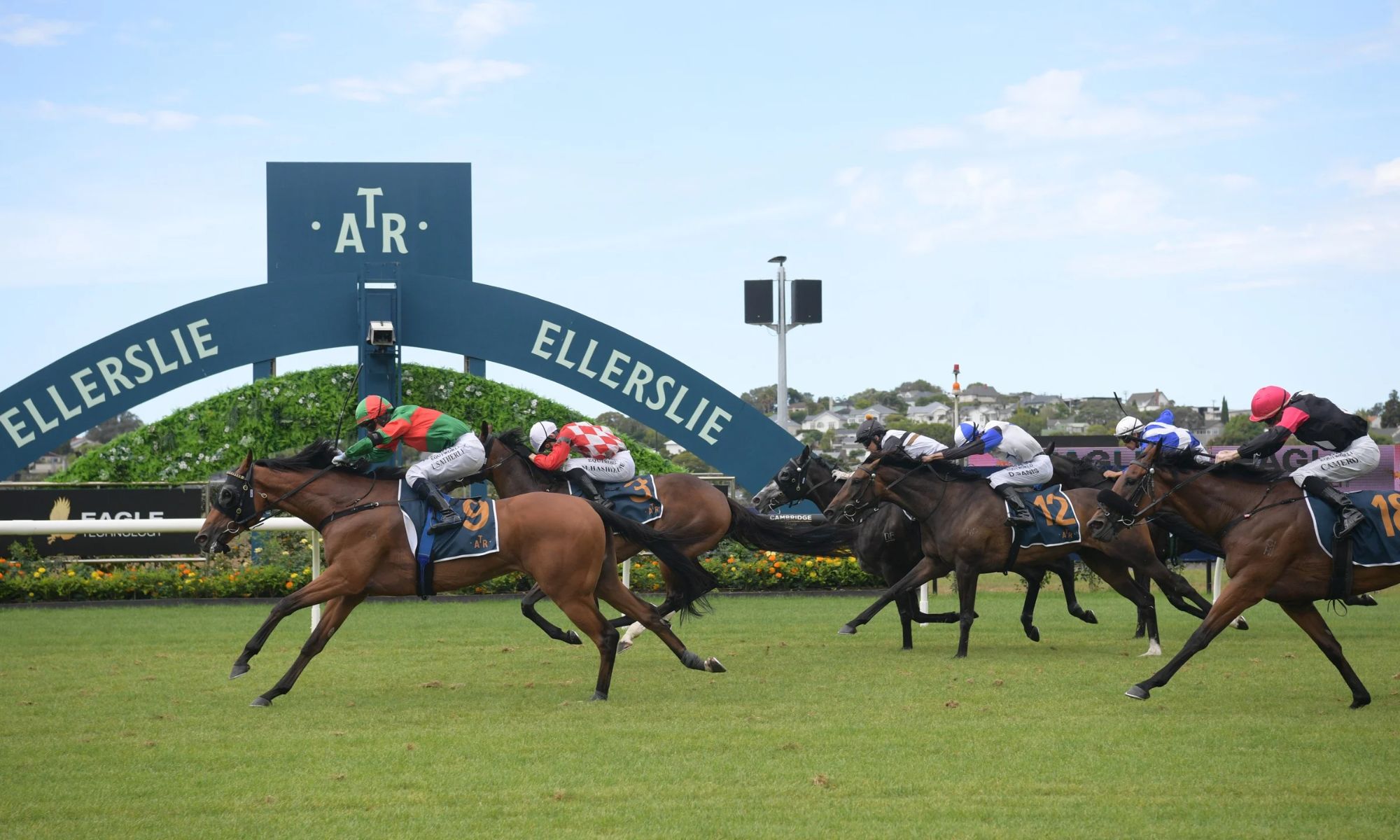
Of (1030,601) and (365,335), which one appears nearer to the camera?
(1030,601)

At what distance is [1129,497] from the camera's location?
726 centimetres

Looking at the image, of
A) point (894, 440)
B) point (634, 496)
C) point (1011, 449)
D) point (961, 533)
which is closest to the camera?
point (961, 533)

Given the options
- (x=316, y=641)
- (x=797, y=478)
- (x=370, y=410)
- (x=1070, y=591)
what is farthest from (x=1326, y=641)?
(x=370, y=410)

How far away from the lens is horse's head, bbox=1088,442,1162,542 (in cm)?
722

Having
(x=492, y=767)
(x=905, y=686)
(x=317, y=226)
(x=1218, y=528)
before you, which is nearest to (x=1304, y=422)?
(x=1218, y=528)

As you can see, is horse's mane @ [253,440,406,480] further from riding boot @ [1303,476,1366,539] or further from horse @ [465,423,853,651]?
riding boot @ [1303,476,1366,539]

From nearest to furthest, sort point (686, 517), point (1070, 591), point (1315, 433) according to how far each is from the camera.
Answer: point (1315, 433) < point (686, 517) < point (1070, 591)

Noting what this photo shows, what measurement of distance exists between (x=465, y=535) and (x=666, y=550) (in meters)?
1.22

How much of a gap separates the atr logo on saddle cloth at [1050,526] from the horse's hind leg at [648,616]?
9.23 ft

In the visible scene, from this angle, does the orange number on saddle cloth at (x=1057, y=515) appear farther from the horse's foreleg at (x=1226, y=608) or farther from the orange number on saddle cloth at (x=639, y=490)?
the orange number on saddle cloth at (x=639, y=490)

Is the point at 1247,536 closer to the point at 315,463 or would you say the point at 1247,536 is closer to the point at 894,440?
the point at 894,440

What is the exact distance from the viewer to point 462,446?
8.08m

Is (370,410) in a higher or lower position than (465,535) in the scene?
higher

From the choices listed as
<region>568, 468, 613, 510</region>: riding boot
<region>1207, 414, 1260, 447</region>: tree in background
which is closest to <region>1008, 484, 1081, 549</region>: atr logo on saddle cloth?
<region>568, 468, 613, 510</region>: riding boot
